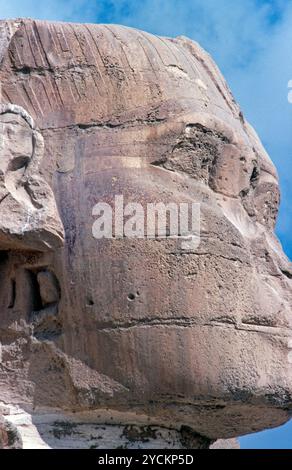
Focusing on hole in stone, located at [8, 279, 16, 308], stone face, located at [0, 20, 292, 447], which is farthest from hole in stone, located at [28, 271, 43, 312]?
hole in stone, located at [8, 279, 16, 308]

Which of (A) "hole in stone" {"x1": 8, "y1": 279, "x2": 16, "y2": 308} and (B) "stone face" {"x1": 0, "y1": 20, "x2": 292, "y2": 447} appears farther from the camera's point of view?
(A) "hole in stone" {"x1": 8, "y1": 279, "x2": 16, "y2": 308}

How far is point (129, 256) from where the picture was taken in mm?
10750

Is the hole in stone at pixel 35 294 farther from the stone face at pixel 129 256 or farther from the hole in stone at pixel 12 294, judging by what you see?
the hole in stone at pixel 12 294

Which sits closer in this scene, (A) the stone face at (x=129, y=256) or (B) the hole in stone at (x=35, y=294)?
(A) the stone face at (x=129, y=256)

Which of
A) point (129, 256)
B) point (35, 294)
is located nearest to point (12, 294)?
point (35, 294)

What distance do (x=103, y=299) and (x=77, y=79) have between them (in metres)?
1.48

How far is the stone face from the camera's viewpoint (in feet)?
35.1

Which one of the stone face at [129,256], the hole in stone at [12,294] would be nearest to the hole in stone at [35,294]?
the stone face at [129,256]

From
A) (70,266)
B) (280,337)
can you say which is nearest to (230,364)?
(280,337)

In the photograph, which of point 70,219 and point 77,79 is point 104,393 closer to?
point 70,219

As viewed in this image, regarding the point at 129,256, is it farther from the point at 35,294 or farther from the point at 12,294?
the point at 12,294

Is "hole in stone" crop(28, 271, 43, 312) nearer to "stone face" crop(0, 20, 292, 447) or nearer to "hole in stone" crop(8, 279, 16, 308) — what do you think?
"stone face" crop(0, 20, 292, 447)

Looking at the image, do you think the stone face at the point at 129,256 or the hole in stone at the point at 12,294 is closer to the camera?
the stone face at the point at 129,256

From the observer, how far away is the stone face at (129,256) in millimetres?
10695
